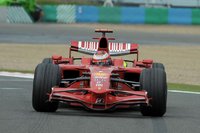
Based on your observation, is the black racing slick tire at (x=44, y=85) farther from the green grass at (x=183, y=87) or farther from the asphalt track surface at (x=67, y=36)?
the asphalt track surface at (x=67, y=36)

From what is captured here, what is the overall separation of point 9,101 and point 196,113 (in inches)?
138

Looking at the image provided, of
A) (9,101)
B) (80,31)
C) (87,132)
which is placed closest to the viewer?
(87,132)

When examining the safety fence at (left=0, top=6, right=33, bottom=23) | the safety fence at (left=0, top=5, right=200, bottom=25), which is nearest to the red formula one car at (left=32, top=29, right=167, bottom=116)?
the safety fence at (left=0, top=6, right=33, bottom=23)

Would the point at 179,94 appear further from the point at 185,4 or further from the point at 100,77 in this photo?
the point at 185,4

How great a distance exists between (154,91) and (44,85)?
180 cm

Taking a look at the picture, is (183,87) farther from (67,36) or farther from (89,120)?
(67,36)

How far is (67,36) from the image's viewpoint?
42.1 m

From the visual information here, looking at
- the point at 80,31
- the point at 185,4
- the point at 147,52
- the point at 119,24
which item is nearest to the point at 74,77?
the point at 147,52

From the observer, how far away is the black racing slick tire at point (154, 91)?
12055 millimetres

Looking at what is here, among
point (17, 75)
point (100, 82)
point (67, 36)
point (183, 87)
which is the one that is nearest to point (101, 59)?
point (100, 82)

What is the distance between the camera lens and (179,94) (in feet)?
56.6

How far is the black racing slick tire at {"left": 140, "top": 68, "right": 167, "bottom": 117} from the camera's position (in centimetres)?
1205

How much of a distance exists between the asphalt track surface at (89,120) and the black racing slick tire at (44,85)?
15 centimetres

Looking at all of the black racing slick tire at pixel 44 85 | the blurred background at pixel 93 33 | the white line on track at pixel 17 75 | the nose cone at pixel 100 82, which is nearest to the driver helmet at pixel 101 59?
the nose cone at pixel 100 82
